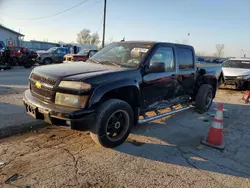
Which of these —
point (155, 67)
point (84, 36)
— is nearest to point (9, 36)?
point (155, 67)

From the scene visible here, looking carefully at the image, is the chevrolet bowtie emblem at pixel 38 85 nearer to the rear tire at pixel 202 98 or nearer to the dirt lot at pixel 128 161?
the dirt lot at pixel 128 161

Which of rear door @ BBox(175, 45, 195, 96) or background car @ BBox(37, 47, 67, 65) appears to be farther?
background car @ BBox(37, 47, 67, 65)

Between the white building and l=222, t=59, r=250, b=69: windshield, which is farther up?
the white building

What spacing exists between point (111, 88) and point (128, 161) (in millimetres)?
1180

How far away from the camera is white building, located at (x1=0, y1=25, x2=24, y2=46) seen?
1211 inches

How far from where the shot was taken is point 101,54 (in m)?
4.84

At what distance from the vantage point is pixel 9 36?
107 ft

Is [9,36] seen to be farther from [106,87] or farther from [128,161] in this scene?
[128,161]

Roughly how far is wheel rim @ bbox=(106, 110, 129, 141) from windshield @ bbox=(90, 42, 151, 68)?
99 centimetres

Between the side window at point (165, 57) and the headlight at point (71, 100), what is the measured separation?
1.76 meters

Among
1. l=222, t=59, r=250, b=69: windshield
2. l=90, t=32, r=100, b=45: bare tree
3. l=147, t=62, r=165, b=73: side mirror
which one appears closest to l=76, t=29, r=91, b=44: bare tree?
l=90, t=32, r=100, b=45: bare tree

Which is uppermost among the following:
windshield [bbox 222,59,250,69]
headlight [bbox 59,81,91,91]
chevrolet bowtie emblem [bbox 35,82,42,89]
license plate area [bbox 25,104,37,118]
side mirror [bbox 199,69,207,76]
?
windshield [bbox 222,59,250,69]

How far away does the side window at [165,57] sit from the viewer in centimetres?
437

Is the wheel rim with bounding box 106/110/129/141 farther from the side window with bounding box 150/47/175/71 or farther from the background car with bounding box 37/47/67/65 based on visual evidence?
the background car with bounding box 37/47/67/65
